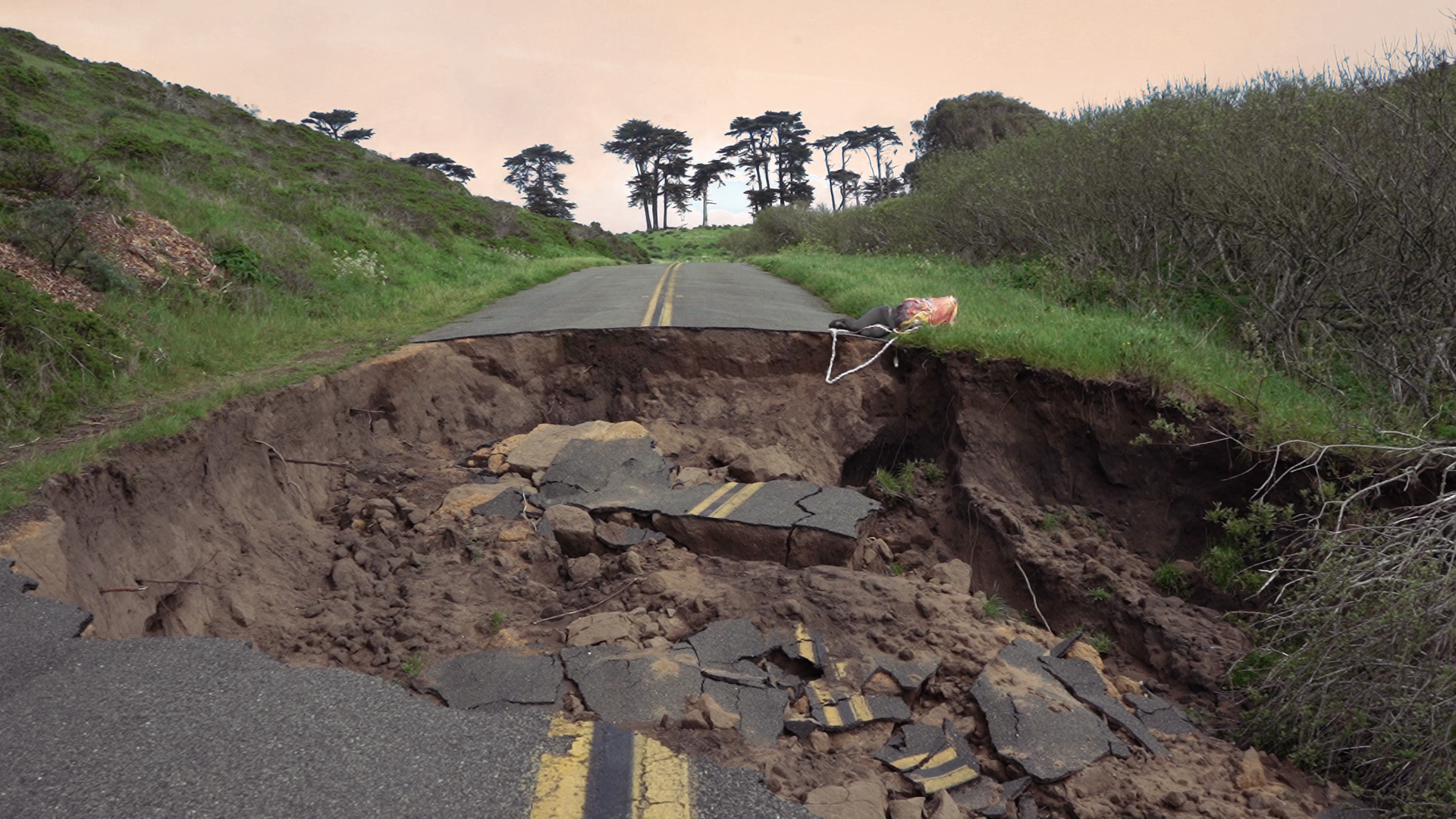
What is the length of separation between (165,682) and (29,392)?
4.18 meters

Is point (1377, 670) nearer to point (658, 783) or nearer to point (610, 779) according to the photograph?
point (658, 783)

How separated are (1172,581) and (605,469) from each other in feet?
14.7

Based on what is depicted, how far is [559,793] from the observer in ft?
9.41

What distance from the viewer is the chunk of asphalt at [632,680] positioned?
12.4 feet

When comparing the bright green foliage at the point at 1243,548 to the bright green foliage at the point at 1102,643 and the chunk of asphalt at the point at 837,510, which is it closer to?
the bright green foliage at the point at 1102,643

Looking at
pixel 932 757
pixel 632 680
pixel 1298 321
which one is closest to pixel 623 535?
pixel 632 680

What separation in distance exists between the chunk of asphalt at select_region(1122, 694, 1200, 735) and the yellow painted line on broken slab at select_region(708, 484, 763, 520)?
9.35 ft

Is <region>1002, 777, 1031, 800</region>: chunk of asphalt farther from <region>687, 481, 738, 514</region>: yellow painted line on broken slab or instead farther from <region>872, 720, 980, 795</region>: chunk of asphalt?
<region>687, 481, 738, 514</region>: yellow painted line on broken slab

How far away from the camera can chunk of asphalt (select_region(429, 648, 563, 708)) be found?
3.85 metres

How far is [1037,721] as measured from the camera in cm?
415

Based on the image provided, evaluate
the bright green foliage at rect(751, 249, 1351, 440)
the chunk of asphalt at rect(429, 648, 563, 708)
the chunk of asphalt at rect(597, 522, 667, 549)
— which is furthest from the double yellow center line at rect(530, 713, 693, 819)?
the bright green foliage at rect(751, 249, 1351, 440)

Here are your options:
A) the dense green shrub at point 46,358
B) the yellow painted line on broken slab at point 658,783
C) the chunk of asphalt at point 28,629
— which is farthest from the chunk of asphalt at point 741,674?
the dense green shrub at point 46,358

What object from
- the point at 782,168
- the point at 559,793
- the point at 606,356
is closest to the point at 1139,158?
the point at 606,356

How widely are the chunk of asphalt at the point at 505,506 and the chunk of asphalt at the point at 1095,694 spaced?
152 inches
